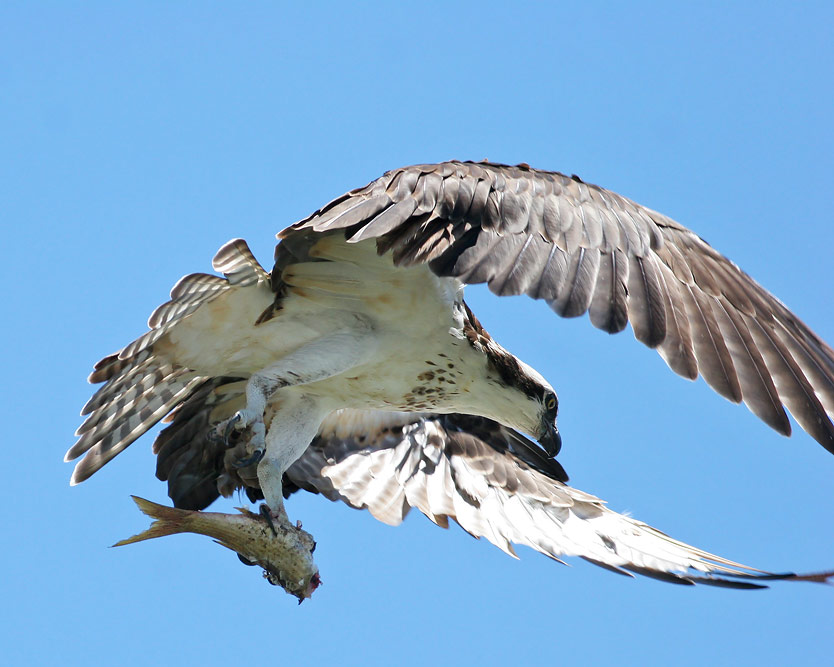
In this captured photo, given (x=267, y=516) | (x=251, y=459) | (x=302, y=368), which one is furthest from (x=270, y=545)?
(x=302, y=368)

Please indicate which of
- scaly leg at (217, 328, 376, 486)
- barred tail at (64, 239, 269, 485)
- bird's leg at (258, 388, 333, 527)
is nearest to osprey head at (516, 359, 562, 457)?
scaly leg at (217, 328, 376, 486)

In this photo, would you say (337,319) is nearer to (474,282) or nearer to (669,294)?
(474,282)

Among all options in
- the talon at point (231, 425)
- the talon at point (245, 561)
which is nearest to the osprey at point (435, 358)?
the talon at point (231, 425)

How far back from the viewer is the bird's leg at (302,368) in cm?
591

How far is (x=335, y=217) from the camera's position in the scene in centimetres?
539

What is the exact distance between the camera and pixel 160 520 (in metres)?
5.68

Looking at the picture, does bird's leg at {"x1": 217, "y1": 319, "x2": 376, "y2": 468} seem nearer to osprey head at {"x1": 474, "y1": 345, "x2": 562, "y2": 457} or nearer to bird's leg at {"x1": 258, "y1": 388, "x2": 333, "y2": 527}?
bird's leg at {"x1": 258, "y1": 388, "x2": 333, "y2": 527}

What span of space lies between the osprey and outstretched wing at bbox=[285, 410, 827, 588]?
11 millimetres

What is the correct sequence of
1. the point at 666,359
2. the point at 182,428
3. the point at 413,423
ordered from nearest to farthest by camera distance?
the point at 666,359 → the point at 182,428 → the point at 413,423

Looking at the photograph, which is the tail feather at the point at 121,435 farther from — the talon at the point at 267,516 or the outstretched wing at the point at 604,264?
the outstretched wing at the point at 604,264

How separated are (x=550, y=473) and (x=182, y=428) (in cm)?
226

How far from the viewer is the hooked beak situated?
6.67 m

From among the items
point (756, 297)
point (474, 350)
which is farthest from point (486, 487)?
point (756, 297)

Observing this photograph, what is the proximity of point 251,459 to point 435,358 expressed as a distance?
1.06 metres
